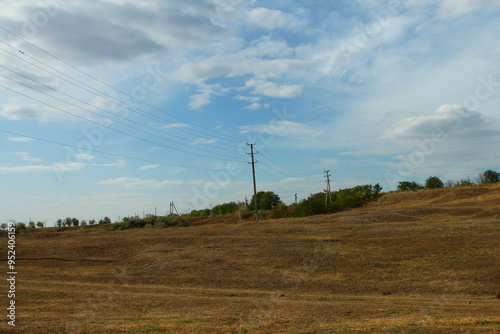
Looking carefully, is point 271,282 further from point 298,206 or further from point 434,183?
point 434,183

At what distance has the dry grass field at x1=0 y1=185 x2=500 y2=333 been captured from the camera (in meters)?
11.0

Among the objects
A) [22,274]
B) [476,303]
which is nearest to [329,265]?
[476,303]

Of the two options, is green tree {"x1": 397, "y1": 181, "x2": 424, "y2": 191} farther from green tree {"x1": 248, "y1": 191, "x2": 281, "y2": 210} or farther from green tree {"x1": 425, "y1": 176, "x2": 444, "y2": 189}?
green tree {"x1": 248, "y1": 191, "x2": 281, "y2": 210}

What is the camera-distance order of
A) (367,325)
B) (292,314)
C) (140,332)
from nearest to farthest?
(140,332), (367,325), (292,314)

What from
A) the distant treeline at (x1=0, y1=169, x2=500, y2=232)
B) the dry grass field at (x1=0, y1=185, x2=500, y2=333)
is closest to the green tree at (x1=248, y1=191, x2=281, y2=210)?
the distant treeline at (x1=0, y1=169, x2=500, y2=232)

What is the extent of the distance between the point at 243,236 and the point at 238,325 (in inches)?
902

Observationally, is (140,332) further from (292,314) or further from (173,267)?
(173,267)

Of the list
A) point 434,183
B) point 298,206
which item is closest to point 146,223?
point 298,206

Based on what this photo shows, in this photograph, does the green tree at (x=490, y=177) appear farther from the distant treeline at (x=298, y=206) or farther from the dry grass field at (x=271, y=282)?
the dry grass field at (x=271, y=282)

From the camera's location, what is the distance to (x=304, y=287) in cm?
2003

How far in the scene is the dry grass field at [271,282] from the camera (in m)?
11.0

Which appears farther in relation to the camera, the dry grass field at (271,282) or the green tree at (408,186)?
the green tree at (408,186)

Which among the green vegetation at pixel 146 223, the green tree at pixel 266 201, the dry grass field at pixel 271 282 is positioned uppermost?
the green tree at pixel 266 201

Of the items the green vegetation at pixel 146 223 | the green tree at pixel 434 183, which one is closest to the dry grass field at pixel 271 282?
the green vegetation at pixel 146 223
